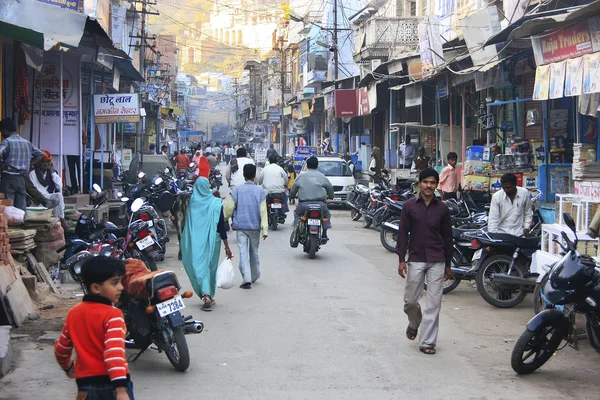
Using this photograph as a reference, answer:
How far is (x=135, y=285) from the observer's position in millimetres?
6457

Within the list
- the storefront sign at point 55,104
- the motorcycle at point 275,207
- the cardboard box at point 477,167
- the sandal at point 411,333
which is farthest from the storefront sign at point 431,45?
the sandal at point 411,333

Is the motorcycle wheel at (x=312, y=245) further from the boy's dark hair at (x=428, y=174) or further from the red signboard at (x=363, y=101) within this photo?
the red signboard at (x=363, y=101)

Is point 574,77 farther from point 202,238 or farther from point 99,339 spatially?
point 99,339

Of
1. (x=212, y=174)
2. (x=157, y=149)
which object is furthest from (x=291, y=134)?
(x=212, y=174)

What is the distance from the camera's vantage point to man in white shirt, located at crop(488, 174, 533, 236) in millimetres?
10109

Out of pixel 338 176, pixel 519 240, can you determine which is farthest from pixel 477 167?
pixel 338 176

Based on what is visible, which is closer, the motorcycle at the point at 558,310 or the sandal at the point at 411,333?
the motorcycle at the point at 558,310

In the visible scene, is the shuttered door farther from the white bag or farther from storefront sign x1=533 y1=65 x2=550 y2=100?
the white bag

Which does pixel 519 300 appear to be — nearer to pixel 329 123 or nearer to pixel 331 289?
pixel 331 289

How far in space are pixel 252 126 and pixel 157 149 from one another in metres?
49.8

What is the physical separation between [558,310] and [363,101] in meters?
25.5

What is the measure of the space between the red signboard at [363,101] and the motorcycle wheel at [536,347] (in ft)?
79.3

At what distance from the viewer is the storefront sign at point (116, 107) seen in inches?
701

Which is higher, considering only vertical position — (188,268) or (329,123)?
(329,123)
